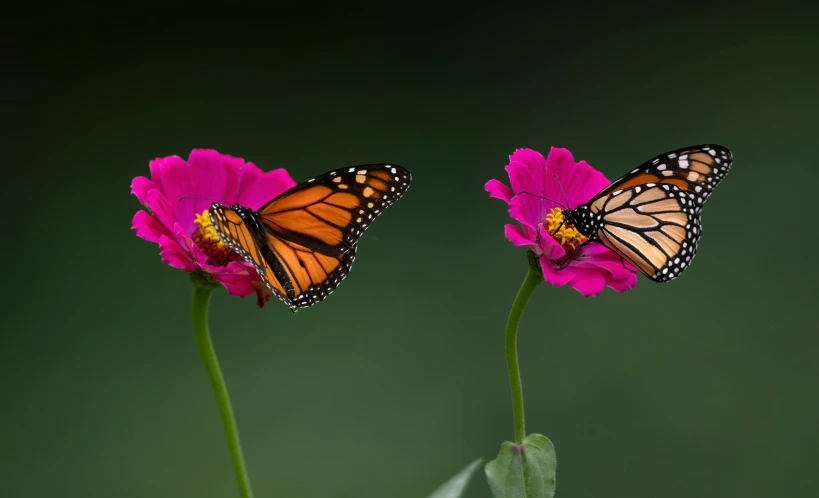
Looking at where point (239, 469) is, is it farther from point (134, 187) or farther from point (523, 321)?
point (523, 321)

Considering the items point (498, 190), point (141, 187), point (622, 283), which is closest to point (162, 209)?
point (141, 187)

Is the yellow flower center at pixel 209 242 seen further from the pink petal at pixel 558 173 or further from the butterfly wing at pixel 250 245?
the pink petal at pixel 558 173

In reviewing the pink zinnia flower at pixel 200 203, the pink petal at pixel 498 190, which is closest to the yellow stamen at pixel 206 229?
the pink zinnia flower at pixel 200 203

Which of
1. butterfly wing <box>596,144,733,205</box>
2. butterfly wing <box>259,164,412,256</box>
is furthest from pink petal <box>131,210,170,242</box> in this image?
butterfly wing <box>596,144,733,205</box>

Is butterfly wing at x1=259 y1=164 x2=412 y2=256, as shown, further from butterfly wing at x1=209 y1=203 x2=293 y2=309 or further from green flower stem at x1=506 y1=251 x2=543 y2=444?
green flower stem at x1=506 y1=251 x2=543 y2=444

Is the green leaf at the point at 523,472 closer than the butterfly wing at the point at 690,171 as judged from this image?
Yes

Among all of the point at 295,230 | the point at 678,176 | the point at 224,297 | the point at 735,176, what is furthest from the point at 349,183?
the point at 735,176

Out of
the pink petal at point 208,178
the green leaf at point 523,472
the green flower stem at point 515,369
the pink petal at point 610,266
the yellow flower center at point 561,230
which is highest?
the pink petal at point 208,178
